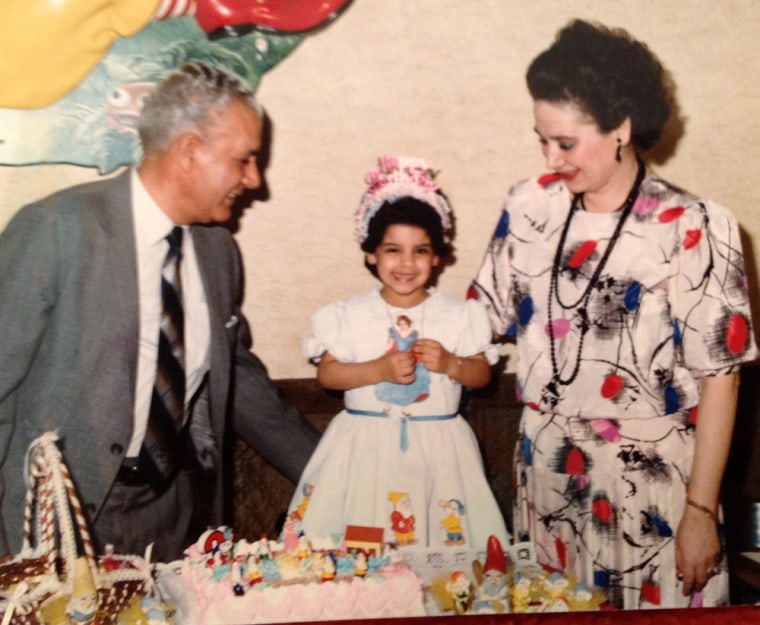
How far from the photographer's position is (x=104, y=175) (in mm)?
1475

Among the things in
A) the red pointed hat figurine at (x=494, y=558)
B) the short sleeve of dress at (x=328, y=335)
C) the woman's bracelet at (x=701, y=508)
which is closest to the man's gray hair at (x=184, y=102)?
the short sleeve of dress at (x=328, y=335)

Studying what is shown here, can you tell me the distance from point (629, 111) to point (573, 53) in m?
0.15

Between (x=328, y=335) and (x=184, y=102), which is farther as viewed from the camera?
(x=328, y=335)

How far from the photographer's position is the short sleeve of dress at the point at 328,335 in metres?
1.56

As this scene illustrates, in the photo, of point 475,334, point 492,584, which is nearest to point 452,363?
point 475,334

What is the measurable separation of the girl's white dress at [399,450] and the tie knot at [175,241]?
279 mm

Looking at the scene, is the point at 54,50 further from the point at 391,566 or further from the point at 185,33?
the point at 391,566

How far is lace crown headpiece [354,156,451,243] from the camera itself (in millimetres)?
1520

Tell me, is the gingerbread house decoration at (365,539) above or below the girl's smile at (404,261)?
below

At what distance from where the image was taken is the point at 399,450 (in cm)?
155

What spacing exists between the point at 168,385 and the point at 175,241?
261 millimetres

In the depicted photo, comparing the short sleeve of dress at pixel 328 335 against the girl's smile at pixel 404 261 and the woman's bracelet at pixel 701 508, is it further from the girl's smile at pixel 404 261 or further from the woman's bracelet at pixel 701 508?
the woman's bracelet at pixel 701 508

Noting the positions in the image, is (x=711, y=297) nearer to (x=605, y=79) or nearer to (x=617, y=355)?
(x=617, y=355)

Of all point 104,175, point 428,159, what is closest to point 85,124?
point 104,175
